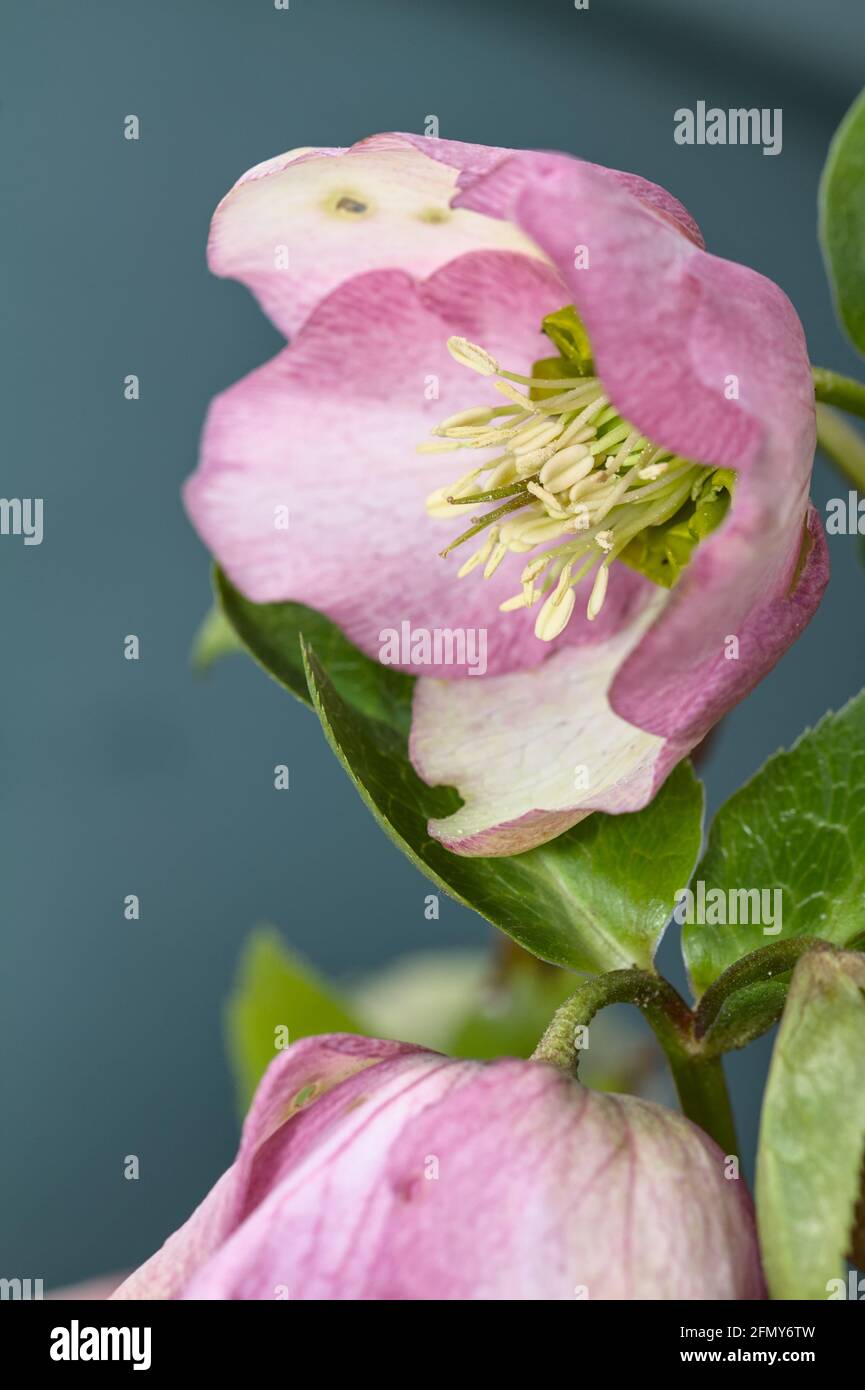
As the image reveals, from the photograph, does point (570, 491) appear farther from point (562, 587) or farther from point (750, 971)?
point (750, 971)

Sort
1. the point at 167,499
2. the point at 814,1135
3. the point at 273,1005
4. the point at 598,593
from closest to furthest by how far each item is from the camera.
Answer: the point at 814,1135
the point at 598,593
the point at 273,1005
the point at 167,499

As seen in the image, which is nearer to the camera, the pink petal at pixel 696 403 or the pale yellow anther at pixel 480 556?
the pink petal at pixel 696 403

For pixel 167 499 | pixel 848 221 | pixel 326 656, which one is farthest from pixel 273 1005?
pixel 167 499

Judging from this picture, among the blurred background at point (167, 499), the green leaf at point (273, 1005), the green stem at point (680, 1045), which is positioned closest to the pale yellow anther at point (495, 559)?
the green stem at point (680, 1045)

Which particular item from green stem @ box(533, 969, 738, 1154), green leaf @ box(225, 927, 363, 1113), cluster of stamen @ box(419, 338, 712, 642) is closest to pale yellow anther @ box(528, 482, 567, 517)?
cluster of stamen @ box(419, 338, 712, 642)

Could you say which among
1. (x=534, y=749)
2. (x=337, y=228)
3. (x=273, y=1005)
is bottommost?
(x=273, y=1005)

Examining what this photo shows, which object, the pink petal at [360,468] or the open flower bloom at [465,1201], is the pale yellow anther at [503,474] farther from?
the open flower bloom at [465,1201]
